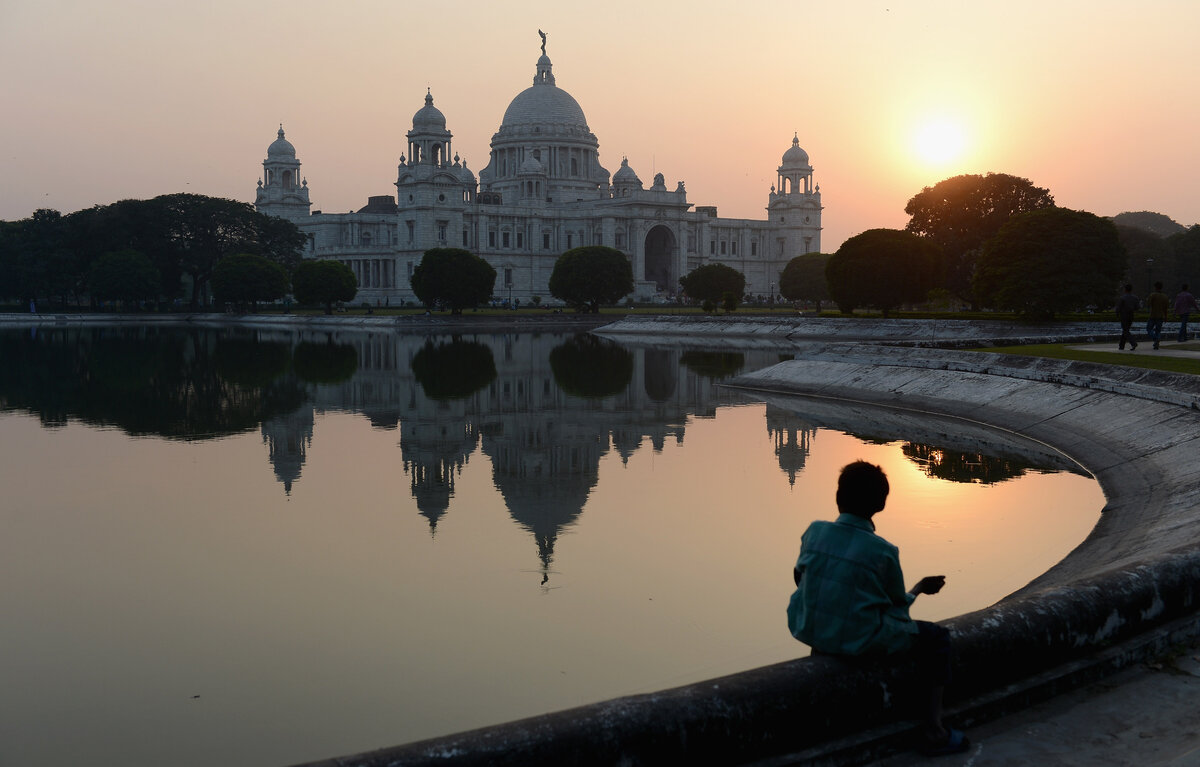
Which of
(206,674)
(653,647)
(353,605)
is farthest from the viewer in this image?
(353,605)

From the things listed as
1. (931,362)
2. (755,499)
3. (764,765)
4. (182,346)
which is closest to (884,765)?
(764,765)

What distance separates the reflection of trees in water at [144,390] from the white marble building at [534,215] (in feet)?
209

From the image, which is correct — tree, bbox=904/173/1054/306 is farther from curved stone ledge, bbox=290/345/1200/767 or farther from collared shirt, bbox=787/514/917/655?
collared shirt, bbox=787/514/917/655

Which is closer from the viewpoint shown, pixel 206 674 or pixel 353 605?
pixel 206 674

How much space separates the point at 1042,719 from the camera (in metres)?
6.04

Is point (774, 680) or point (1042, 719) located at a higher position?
point (774, 680)

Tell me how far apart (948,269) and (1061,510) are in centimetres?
5222

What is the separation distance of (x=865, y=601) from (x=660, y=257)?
5292 inches

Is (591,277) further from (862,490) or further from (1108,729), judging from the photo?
(1108,729)

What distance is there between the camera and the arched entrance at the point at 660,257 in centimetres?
13650

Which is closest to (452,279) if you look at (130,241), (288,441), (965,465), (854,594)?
(130,241)

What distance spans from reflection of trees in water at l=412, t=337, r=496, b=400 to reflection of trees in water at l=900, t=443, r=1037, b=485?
1438cm

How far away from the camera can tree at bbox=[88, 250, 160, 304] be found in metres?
92.6

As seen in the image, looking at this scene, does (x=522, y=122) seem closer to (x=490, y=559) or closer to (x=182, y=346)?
(x=182, y=346)
